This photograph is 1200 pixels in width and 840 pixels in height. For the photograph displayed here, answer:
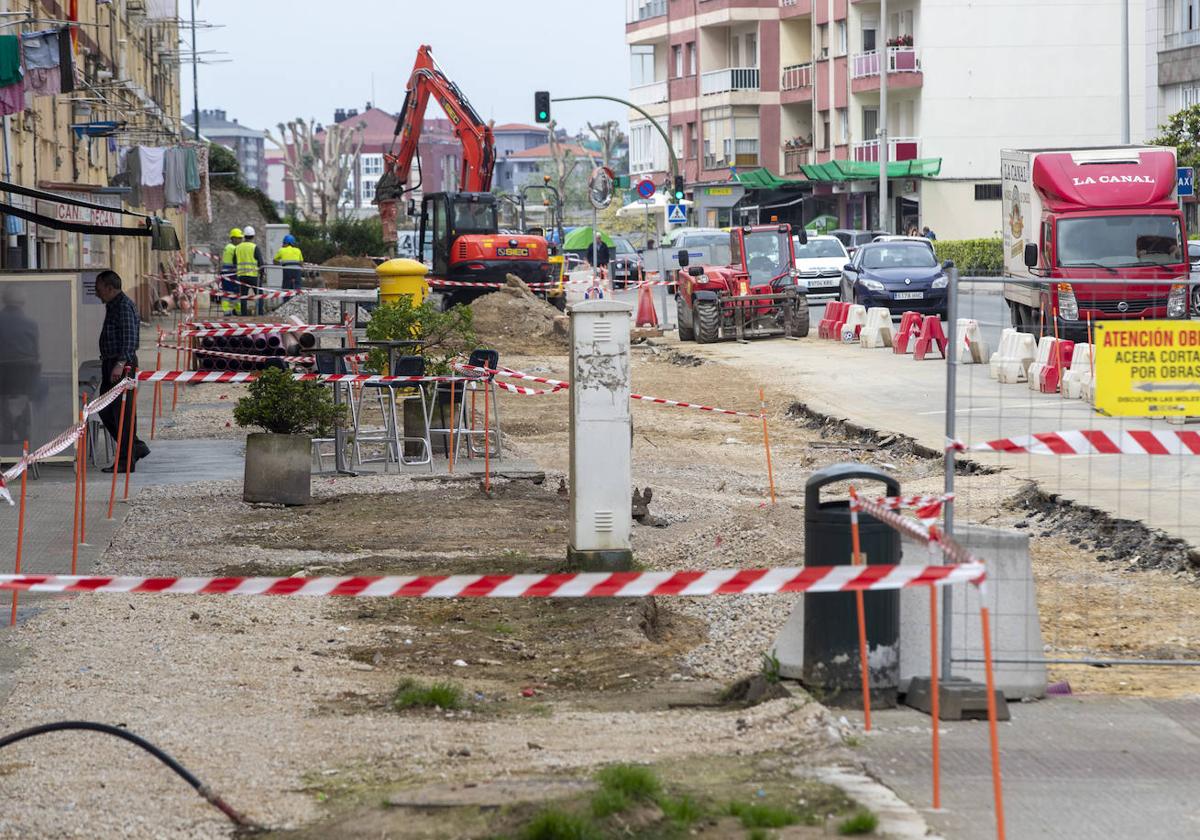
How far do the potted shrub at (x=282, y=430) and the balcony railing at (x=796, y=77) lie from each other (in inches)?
2315

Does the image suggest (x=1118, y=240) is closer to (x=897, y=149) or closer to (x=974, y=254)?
(x=974, y=254)

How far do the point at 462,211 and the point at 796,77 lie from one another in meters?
37.8

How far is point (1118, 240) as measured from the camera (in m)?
26.4

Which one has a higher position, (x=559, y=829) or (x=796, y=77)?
(x=796, y=77)

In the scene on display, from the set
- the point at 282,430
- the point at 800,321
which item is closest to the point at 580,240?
the point at 800,321

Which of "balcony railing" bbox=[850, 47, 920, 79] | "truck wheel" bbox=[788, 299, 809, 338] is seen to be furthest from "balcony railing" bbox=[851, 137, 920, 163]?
"truck wheel" bbox=[788, 299, 809, 338]

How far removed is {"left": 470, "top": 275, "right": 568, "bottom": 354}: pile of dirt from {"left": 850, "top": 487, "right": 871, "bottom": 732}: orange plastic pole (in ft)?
82.0

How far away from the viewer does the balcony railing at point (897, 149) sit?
62531mm

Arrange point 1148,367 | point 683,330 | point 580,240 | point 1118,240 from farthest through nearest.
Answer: point 580,240
point 683,330
point 1118,240
point 1148,367

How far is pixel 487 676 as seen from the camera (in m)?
7.95

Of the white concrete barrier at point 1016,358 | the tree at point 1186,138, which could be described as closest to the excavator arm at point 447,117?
the tree at point 1186,138

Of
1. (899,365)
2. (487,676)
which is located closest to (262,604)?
(487,676)

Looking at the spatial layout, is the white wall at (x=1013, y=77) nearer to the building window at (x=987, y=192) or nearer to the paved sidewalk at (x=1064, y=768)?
the building window at (x=987, y=192)

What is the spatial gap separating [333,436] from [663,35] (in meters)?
68.1
